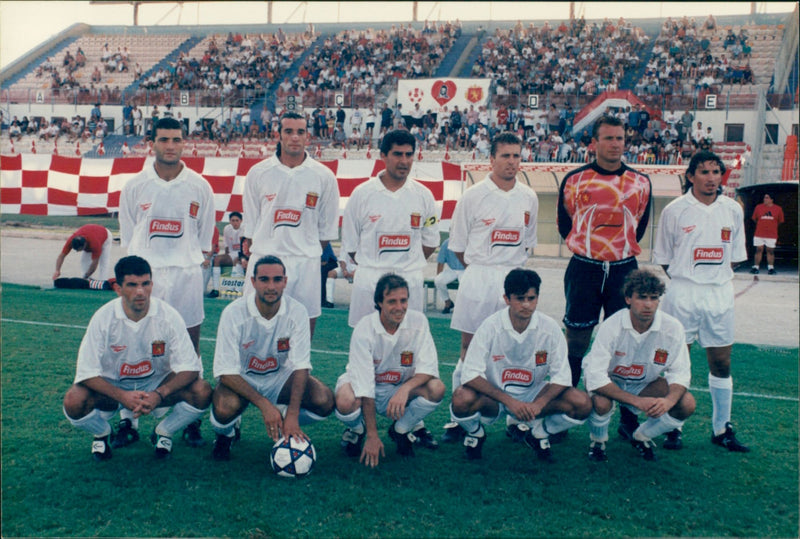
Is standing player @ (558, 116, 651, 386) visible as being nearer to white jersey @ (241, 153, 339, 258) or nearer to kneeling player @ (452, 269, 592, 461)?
kneeling player @ (452, 269, 592, 461)

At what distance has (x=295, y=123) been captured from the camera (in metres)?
5.12

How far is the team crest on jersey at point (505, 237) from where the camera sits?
17.5 ft

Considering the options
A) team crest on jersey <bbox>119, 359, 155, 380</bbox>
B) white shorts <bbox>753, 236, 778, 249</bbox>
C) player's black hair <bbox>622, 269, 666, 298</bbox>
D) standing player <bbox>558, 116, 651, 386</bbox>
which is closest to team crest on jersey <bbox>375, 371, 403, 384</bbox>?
standing player <bbox>558, 116, 651, 386</bbox>

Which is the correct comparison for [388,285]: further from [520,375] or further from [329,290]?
[329,290]

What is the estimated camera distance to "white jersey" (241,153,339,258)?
5285mm

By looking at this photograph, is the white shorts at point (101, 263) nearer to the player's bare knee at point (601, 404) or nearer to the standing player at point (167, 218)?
the standing player at point (167, 218)

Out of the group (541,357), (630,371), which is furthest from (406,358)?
(630,371)

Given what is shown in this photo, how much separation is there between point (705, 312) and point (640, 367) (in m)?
0.70

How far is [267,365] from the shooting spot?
4.61 metres

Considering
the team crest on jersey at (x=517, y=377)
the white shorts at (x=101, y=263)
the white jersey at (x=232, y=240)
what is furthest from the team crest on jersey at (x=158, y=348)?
the white jersey at (x=232, y=240)

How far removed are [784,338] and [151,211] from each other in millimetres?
7311

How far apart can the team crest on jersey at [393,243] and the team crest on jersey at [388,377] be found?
41.2 inches

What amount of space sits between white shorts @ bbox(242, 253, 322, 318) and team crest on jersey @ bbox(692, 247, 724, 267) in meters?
2.62

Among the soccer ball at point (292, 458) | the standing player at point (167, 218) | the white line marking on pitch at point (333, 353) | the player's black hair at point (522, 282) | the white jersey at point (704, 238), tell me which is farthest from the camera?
the white line marking on pitch at point (333, 353)
